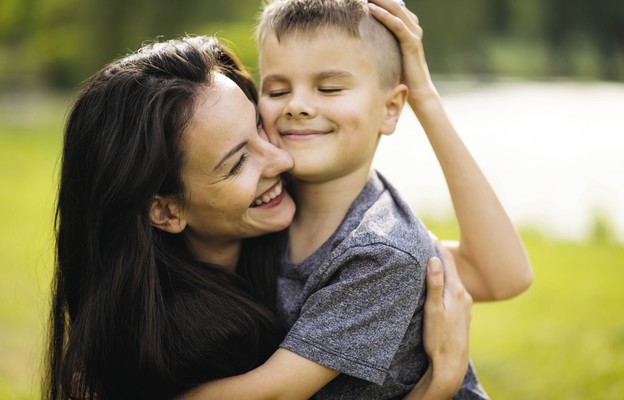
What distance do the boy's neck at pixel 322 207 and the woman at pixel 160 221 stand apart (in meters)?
0.12

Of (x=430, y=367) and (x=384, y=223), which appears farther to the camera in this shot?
(x=430, y=367)

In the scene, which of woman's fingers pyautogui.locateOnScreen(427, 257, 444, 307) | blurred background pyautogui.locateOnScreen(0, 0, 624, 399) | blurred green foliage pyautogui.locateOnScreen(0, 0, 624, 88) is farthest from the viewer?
blurred green foliage pyautogui.locateOnScreen(0, 0, 624, 88)

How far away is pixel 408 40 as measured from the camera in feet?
7.79

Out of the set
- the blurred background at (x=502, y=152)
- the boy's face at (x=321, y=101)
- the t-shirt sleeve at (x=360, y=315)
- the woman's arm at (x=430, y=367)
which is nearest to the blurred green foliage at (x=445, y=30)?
the blurred background at (x=502, y=152)

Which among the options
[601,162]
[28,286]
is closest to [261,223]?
[28,286]

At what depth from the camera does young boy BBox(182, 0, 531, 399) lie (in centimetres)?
203

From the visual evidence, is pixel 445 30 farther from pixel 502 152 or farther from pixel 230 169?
pixel 230 169

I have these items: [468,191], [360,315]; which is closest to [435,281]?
[360,315]

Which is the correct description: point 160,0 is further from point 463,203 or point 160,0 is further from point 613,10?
point 463,203

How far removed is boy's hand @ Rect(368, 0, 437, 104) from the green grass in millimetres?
1369

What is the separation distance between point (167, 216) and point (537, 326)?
3318 millimetres

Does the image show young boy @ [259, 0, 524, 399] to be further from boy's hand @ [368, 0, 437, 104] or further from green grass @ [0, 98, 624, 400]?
green grass @ [0, 98, 624, 400]

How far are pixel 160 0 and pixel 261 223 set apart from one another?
13644 millimetres

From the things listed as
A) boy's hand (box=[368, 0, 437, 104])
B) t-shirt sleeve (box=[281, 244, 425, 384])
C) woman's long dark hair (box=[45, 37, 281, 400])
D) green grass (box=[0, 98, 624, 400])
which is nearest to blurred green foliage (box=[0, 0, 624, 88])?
green grass (box=[0, 98, 624, 400])
